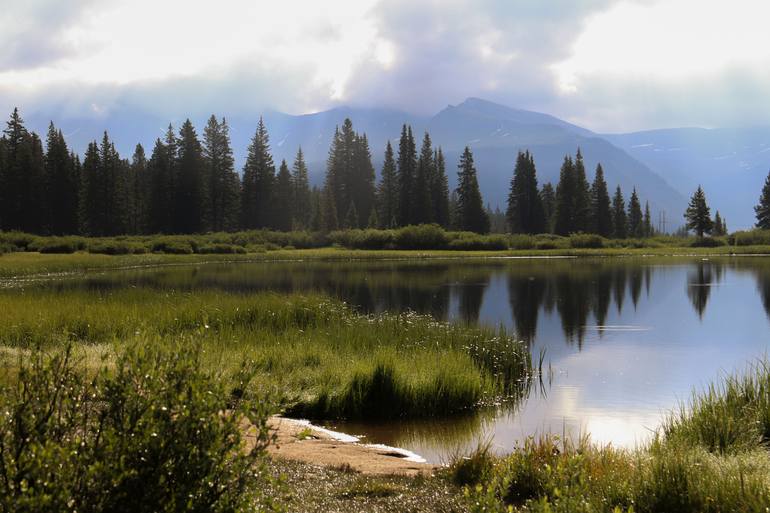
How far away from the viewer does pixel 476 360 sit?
680 inches

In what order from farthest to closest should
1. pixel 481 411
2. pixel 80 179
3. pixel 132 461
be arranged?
pixel 80 179 → pixel 481 411 → pixel 132 461

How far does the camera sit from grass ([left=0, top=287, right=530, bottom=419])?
540 inches

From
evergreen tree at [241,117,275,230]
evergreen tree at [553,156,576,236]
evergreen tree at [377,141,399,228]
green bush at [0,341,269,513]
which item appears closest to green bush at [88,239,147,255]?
evergreen tree at [241,117,275,230]

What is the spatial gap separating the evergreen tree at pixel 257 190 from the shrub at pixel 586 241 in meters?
49.3

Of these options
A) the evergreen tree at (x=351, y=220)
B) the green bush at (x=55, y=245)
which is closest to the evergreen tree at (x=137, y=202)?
the green bush at (x=55, y=245)

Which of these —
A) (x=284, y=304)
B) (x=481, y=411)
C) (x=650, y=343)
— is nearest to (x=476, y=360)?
(x=481, y=411)

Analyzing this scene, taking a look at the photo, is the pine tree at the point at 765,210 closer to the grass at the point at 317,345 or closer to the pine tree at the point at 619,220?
the pine tree at the point at 619,220

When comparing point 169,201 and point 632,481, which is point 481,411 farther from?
point 169,201

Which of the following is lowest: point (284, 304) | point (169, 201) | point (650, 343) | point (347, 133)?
point (650, 343)

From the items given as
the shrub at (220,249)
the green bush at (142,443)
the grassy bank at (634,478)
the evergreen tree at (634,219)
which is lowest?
the grassy bank at (634,478)

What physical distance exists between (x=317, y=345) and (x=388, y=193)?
106282mm

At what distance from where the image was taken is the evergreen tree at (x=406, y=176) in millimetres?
113062

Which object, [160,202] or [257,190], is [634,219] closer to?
[257,190]

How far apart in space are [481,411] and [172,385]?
33.9ft
